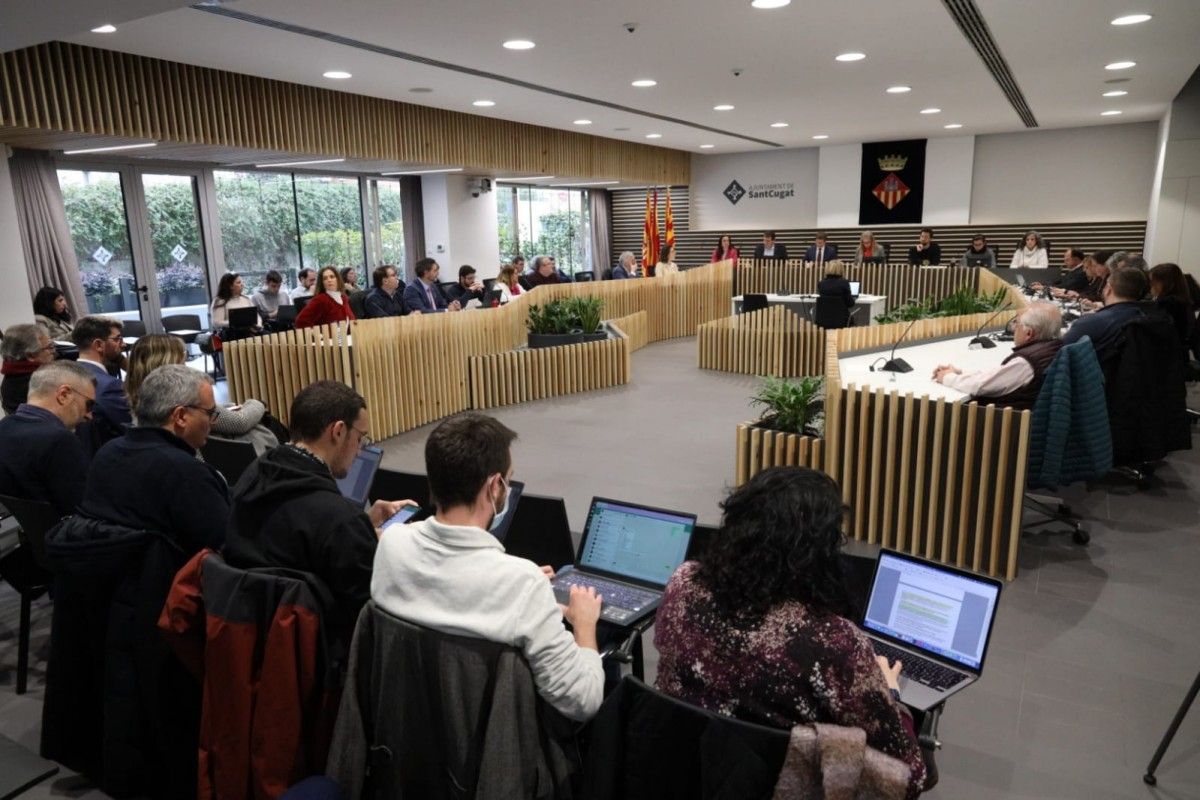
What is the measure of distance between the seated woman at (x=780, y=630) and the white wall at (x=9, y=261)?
7113 millimetres

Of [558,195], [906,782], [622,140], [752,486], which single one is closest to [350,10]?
[752,486]

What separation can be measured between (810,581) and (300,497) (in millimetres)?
1311

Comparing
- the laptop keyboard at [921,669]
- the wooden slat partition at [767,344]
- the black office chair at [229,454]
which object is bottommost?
the wooden slat partition at [767,344]

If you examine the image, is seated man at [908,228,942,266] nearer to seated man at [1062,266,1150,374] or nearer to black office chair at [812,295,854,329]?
black office chair at [812,295,854,329]

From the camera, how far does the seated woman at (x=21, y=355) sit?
425 centimetres

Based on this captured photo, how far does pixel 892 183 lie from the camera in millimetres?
15234

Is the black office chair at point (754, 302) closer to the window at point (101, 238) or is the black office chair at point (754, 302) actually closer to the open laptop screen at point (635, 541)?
the window at point (101, 238)

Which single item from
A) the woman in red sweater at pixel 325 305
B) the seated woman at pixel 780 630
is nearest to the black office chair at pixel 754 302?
the woman in red sweater at pixel 325 305

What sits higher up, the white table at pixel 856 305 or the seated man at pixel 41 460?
the seated man at pixel 41 460

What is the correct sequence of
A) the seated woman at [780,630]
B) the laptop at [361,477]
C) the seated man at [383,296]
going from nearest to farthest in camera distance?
the seated woman at [780,630] → the laptop at [361,477] → the seated man at [383,296]

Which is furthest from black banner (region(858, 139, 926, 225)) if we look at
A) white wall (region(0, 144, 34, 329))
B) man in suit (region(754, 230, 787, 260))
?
white wall (region(0, 144, 34, 329))

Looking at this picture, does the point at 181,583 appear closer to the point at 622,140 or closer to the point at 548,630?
the point at 548,630

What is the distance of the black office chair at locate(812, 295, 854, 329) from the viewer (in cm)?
998

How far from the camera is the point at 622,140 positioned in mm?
14172
